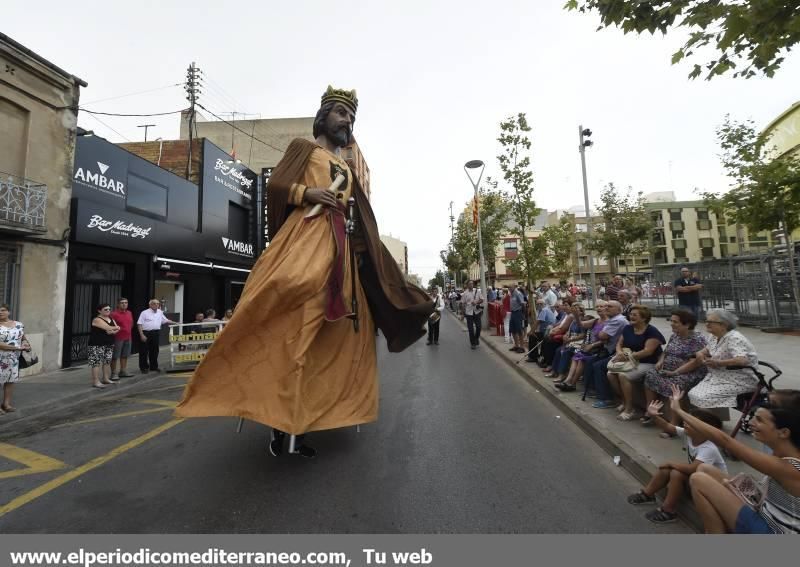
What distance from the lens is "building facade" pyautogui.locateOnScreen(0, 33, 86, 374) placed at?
26.9 ft

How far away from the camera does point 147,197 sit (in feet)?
40.7

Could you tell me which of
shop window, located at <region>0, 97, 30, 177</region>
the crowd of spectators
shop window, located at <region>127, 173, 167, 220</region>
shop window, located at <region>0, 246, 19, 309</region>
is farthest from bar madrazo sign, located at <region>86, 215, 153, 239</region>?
the crowd of spectators

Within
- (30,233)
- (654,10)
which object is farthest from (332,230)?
(30,233)

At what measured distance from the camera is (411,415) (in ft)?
15.0

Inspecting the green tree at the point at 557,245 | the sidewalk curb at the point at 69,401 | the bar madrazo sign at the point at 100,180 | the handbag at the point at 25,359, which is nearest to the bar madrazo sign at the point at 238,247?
the bar madrazo sign at the point at 100,180

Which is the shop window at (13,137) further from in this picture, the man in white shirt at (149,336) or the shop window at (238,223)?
the shop window at (238,223)

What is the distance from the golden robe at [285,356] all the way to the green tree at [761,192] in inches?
408

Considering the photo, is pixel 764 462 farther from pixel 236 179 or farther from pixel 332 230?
pixel 236 179

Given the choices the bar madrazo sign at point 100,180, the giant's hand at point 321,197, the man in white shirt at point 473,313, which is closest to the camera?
the giant's hand at point 321,197

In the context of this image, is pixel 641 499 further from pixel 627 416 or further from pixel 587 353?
pixel 587 353

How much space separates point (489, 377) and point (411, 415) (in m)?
2.67

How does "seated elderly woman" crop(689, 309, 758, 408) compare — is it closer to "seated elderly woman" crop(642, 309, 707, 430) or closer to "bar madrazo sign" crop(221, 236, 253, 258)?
"seated elderly woman" crop(642, 309, 707, 430)

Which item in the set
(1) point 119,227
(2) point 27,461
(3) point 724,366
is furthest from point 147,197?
(3) point 724,366

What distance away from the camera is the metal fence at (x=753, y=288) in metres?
9.81
